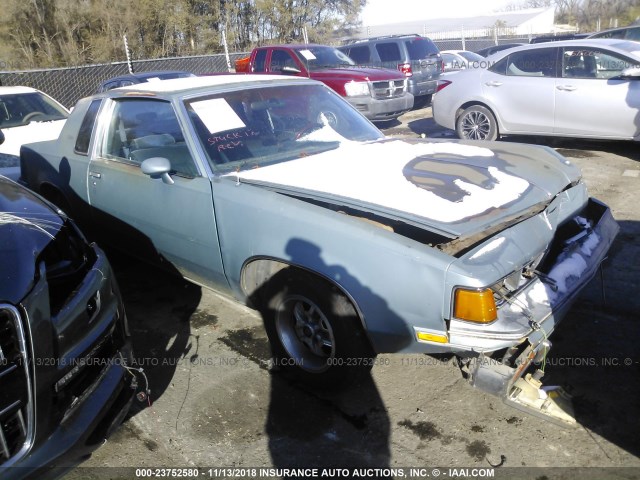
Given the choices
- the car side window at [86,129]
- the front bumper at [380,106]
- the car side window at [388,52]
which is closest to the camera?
the car side window at [86,129]

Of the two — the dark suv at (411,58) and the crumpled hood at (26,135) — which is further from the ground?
the dark suv at (411,58)

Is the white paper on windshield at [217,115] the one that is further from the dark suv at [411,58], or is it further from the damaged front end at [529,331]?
the dark suv at [411,58]

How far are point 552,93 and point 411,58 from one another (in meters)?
6.04

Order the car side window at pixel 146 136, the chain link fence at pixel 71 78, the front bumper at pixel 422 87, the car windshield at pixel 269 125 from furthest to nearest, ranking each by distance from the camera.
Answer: the chain link fence at pixel 71 78 → the front bumper at pixel 422 87 → the car side window at pixel 146 136 → the car windshield at pixel 269 125

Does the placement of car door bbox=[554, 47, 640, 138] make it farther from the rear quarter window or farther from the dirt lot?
the rear quarter window

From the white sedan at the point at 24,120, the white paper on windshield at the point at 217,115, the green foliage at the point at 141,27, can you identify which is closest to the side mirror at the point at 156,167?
the white paper on windshield at the point at 217,115

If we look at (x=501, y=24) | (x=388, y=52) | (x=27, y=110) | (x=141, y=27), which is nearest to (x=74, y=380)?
(x=27, y=110)

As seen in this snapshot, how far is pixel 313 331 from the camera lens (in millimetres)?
3119

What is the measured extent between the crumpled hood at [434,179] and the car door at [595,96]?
402 centimetres

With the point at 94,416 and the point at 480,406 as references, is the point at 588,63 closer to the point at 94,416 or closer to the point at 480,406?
the point at 480,406

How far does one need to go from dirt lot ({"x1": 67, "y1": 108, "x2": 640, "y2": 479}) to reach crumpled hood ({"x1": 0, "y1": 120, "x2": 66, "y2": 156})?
178 inches

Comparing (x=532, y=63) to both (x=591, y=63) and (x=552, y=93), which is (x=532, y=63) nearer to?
(x=552, y=93)

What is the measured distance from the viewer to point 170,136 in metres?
3.86

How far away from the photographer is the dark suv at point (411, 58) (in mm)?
13000
